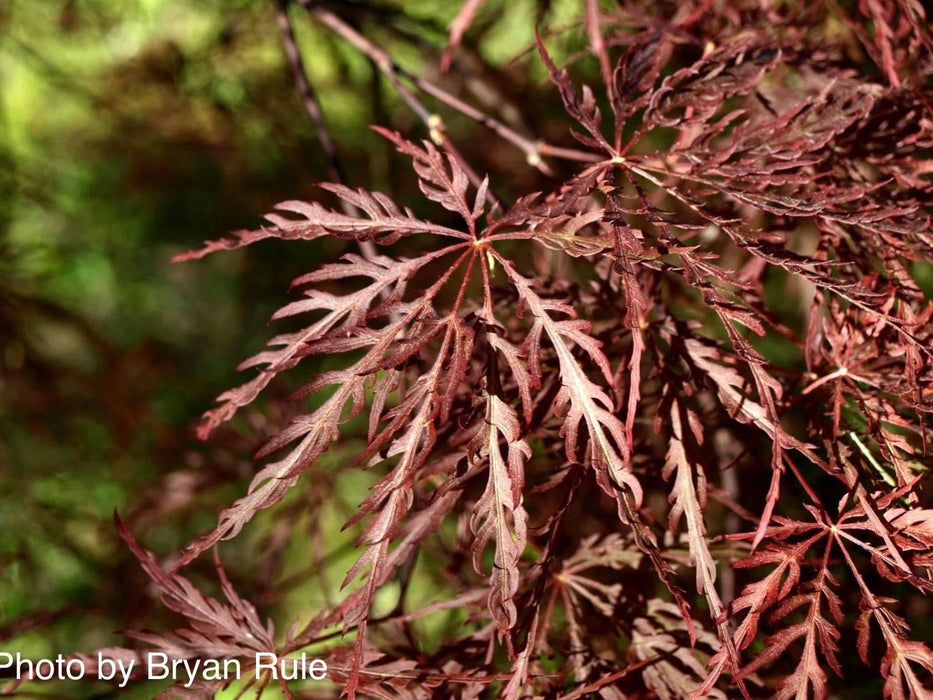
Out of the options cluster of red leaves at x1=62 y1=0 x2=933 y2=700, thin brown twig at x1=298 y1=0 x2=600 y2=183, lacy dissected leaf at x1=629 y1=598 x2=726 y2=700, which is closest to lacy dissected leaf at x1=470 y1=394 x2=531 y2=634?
cluster of red leaves at x1=62 y1=0 x2=933 y2=700

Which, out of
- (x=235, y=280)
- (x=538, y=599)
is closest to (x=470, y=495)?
(x=538, y=599)

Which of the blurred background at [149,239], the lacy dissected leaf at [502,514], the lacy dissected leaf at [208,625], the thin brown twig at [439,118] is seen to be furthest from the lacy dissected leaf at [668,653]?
the blurred background at [149,239]

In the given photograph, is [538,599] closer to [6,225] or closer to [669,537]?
[669,537]

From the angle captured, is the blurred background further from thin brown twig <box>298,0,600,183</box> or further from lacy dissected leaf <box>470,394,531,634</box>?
lacy dissected leaf <box>470,394,531,634</box>

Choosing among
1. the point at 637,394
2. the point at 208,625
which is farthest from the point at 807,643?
the point at 208,625

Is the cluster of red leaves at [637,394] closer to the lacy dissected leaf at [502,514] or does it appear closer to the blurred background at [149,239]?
the lacy dissected leaf at [502,514]

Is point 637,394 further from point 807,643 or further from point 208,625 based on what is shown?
point 208,625
